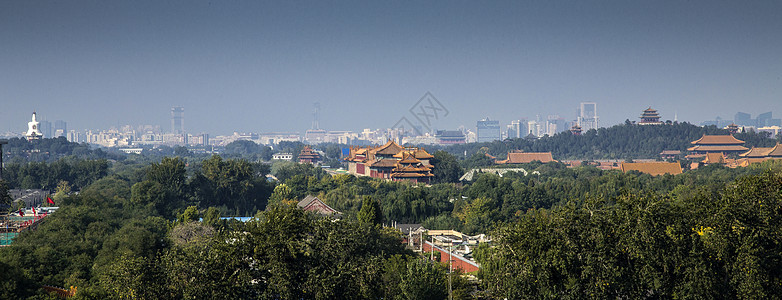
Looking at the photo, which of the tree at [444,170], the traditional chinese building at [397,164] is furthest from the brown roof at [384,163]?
the tree at [444,170]

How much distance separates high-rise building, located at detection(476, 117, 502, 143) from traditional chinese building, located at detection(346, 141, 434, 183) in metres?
134

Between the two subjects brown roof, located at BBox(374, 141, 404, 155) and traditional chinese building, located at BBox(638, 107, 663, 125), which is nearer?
brown roof, located at BBox(374, 141, 404, 155)

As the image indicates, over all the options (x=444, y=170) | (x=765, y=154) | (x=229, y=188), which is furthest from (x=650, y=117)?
(x=229, y=188)

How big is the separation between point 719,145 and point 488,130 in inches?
4410

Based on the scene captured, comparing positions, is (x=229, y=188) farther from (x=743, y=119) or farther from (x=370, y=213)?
(x=743, y=119)

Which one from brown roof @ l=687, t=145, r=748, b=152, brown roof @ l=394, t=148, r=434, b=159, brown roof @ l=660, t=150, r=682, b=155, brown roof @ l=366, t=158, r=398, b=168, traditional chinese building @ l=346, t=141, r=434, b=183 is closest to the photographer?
traditional chinese building @ l=346, t=141, r=434, b=183

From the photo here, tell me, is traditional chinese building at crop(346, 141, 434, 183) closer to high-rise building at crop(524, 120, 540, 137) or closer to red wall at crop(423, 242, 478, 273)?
red wall at crop(423, 242, 478, 273)

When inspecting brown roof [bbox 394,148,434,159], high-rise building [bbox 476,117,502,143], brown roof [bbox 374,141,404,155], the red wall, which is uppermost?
high-rise building [bbox 476,117,502,143]

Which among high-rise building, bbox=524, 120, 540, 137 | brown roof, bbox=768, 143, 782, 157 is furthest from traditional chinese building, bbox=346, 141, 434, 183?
high-rise building, bbox=524, 120, 540, 137

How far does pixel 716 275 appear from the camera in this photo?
42.2 feet

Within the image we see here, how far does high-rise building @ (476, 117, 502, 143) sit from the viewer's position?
618 ft

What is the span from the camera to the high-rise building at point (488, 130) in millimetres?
188250

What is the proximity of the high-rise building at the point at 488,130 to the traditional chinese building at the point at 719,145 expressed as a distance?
4312 inches

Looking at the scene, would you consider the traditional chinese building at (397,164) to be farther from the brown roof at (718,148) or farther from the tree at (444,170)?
the brown roof at (718,148)
